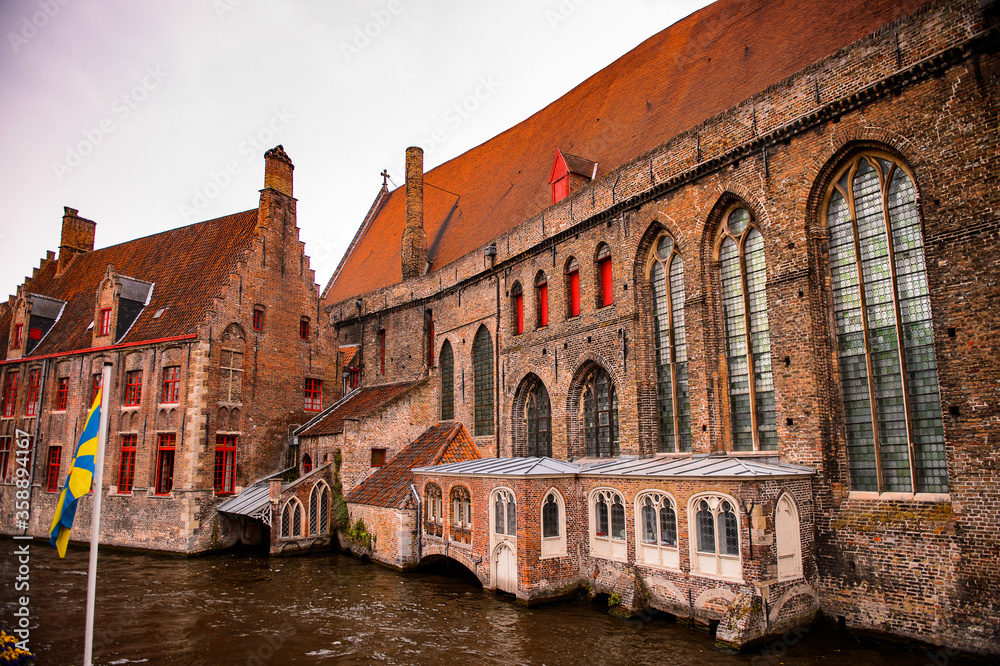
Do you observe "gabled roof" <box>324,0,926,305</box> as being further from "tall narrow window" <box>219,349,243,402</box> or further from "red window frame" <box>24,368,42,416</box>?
"red window frame" <box>24,368,42,416</box>

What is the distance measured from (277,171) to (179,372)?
738cm

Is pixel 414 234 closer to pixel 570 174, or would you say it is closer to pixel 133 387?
pixel 570 174

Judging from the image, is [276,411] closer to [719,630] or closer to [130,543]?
[130,543]

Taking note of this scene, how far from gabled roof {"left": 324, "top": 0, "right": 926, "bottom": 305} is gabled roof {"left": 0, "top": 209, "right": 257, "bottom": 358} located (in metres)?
5.65

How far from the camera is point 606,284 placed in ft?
48.1

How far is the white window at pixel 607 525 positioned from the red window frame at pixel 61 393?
19321 mm

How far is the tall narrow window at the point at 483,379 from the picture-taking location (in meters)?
18.3

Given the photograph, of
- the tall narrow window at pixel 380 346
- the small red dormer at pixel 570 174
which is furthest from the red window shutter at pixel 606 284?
the tall narrow window at pixel 380 346

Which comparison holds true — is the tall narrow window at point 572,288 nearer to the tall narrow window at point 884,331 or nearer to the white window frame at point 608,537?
the white window frame at point 608,537

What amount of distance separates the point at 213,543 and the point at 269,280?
8232 mm

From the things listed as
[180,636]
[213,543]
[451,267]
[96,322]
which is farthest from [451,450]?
[96,322]

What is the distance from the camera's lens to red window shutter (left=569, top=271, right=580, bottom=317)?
15.4 meters

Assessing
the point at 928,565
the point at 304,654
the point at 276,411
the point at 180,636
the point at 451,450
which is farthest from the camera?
the point at 276,411

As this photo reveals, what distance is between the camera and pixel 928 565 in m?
8.41
